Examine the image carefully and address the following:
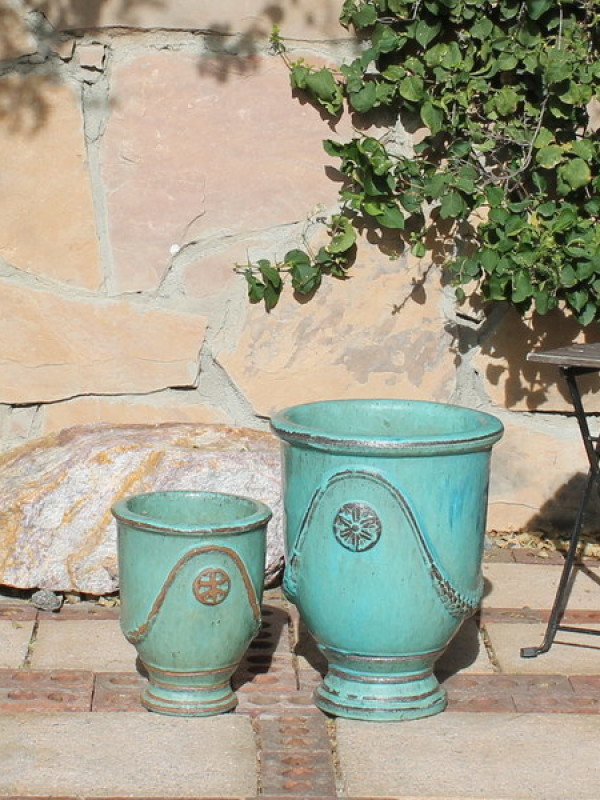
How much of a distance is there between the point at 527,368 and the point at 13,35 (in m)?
1.98

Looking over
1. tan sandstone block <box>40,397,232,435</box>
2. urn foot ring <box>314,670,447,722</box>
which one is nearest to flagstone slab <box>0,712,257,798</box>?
urn foot ring <box>314,670,447,722</box>

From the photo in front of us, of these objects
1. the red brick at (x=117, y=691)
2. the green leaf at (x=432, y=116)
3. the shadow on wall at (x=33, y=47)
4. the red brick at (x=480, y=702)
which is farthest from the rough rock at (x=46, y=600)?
the green leaf at (x=432, y=116)

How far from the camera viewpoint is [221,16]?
439 cm

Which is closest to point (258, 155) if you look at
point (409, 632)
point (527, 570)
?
point (527, 570)

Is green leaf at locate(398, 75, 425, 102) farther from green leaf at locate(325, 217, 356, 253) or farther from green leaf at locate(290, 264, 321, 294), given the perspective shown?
green leaf at locate(290, 264, 321, 294)

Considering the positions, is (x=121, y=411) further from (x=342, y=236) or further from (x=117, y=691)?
(x=117, y=691)

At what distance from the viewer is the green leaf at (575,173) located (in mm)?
4273

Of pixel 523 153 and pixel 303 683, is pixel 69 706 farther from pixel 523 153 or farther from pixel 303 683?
pixel 523 153

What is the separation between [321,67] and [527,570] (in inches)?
68.2

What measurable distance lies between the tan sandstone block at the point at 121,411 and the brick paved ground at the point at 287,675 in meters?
0.75

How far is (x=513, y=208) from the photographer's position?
4.31 meters

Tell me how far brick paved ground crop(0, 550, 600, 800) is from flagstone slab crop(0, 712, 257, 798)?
0.04 meters

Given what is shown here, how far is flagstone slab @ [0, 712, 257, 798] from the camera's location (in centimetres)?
282

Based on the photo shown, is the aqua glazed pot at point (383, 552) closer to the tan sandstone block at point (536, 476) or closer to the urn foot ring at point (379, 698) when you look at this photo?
the urn foot ring at point (379, 698)
